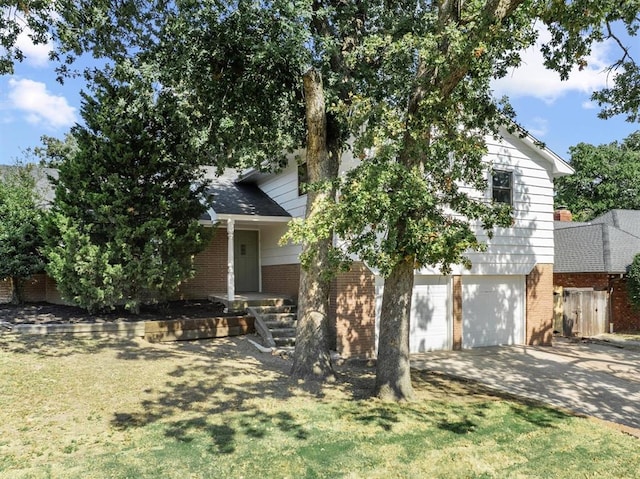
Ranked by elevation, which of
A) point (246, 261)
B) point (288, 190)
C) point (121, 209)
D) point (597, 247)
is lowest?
point (246, 261)

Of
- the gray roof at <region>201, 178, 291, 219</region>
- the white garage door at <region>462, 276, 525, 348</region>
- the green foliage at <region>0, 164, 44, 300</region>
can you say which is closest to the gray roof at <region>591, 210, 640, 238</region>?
the white garage door at <region>462, 276, 525, 348</region>

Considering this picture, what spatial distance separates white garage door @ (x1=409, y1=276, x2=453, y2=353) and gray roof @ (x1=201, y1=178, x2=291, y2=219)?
4258 mm

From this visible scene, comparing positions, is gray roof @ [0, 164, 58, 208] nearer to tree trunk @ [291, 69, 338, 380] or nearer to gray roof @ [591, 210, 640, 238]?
tree trunk @ [291, 69, 338, 380]

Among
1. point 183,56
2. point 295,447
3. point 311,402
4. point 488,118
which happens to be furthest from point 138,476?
point 488,118

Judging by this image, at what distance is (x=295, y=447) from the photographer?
5332mm

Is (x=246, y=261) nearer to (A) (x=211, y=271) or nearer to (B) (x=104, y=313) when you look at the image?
(A) (x=211, y=271)

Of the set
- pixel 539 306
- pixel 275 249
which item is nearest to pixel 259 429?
pixel 275 249

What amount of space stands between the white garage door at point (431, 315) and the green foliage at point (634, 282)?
27.4ft

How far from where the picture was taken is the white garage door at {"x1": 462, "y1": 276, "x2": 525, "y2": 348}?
12781mm

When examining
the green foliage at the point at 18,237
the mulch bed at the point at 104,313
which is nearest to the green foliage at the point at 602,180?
the mulch bed at the point at 104,313

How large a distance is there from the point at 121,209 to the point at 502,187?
9.85 m

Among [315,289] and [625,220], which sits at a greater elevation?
[625,220]

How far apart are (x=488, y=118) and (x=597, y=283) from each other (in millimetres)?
12015

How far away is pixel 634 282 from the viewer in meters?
16.4
